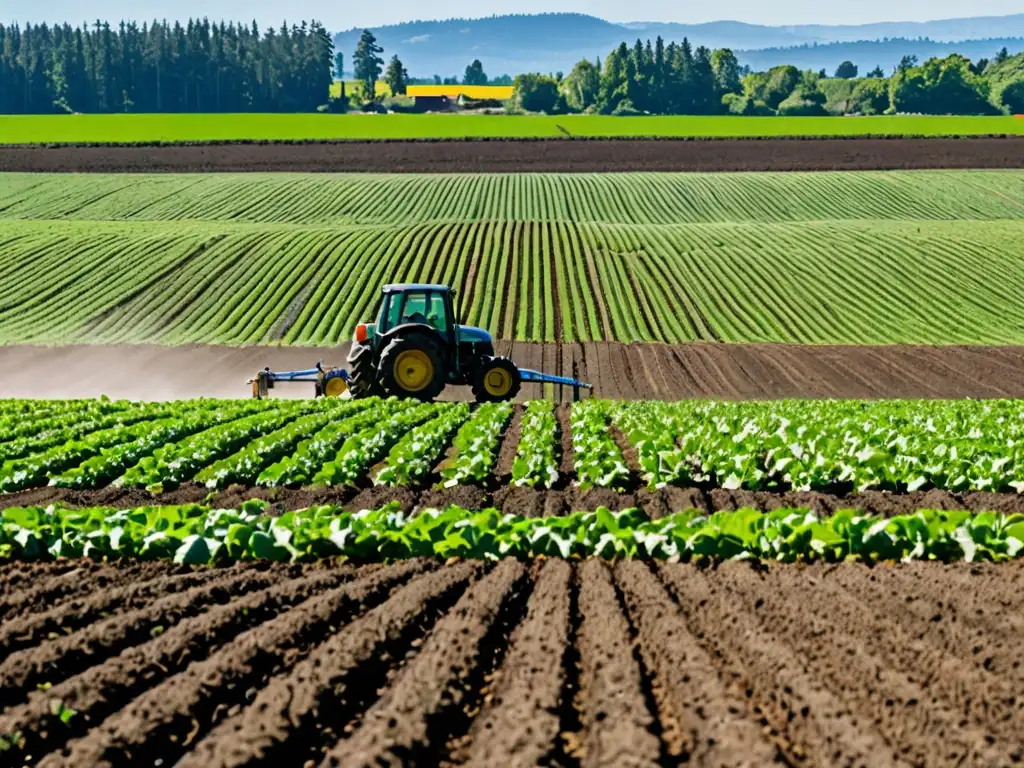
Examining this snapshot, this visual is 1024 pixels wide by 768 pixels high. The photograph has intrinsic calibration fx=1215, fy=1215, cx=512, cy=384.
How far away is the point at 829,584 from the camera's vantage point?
8055 millimetres

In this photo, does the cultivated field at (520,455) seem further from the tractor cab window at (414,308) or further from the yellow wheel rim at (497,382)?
the yellow wheel rim at (497,382)

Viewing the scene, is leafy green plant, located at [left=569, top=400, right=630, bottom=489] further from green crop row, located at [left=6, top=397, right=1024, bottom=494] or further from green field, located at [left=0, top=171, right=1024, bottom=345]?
green field, located at [left=0, top=171, right=1024, bottom=345]

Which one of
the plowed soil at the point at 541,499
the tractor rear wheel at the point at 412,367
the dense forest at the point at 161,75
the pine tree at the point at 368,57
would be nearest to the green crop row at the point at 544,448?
the plowed soil at the point at 541,499

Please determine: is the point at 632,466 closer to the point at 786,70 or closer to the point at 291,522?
the point at 291,522

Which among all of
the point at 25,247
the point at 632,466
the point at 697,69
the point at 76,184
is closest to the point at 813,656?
the point at 632,466

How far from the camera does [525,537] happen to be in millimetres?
9773

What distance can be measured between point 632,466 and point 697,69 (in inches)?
4740

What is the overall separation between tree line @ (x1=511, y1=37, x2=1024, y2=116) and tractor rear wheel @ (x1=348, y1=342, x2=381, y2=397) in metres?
107

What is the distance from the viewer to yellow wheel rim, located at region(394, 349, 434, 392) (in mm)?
20750

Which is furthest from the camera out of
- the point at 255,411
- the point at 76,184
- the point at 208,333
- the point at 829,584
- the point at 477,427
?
the point at 76,184

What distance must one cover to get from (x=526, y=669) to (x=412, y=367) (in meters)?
14.8

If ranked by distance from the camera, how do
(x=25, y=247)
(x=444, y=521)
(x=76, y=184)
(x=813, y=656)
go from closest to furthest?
(x=813, y=656), (x=444, y=521), (x=25, y=247), (x=76, y=184)

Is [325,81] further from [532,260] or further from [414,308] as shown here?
[414,308]

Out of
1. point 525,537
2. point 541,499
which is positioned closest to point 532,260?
point 541,499
